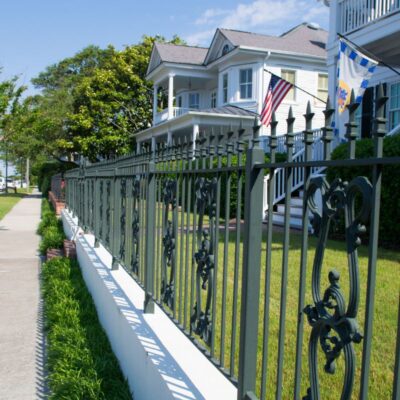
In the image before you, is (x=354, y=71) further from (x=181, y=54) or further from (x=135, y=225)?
(x=181, y=54)

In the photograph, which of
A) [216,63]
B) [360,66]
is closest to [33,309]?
[360,66]

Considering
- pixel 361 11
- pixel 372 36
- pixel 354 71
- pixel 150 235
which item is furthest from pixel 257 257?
pixel 361 11

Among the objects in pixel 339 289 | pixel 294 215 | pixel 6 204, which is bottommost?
pixel 6 204

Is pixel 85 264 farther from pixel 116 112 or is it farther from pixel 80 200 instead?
pixel 116 112

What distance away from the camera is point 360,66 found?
10.8 metres

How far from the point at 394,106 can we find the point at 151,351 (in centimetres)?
1250

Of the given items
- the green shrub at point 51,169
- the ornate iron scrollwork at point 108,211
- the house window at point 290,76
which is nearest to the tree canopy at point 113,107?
the green shrub at point 51,169

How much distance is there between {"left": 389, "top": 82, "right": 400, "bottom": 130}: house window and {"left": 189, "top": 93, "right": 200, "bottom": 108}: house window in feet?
50.5

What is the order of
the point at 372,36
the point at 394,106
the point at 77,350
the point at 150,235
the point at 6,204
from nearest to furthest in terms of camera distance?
the point at 150,235
the point at 77,350
the point at 372,36
the point at 394,106
the point at 6,204

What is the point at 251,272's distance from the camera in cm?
216

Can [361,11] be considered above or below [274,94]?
above

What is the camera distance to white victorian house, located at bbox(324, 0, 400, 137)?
11871 millimetres

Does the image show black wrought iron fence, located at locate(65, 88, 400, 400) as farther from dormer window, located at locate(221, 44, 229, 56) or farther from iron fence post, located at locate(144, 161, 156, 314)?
dormer window, located at locate(221, 44, 229, 56)

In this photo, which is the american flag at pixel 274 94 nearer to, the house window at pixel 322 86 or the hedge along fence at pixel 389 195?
the hedge along fence at pixel 389 195
